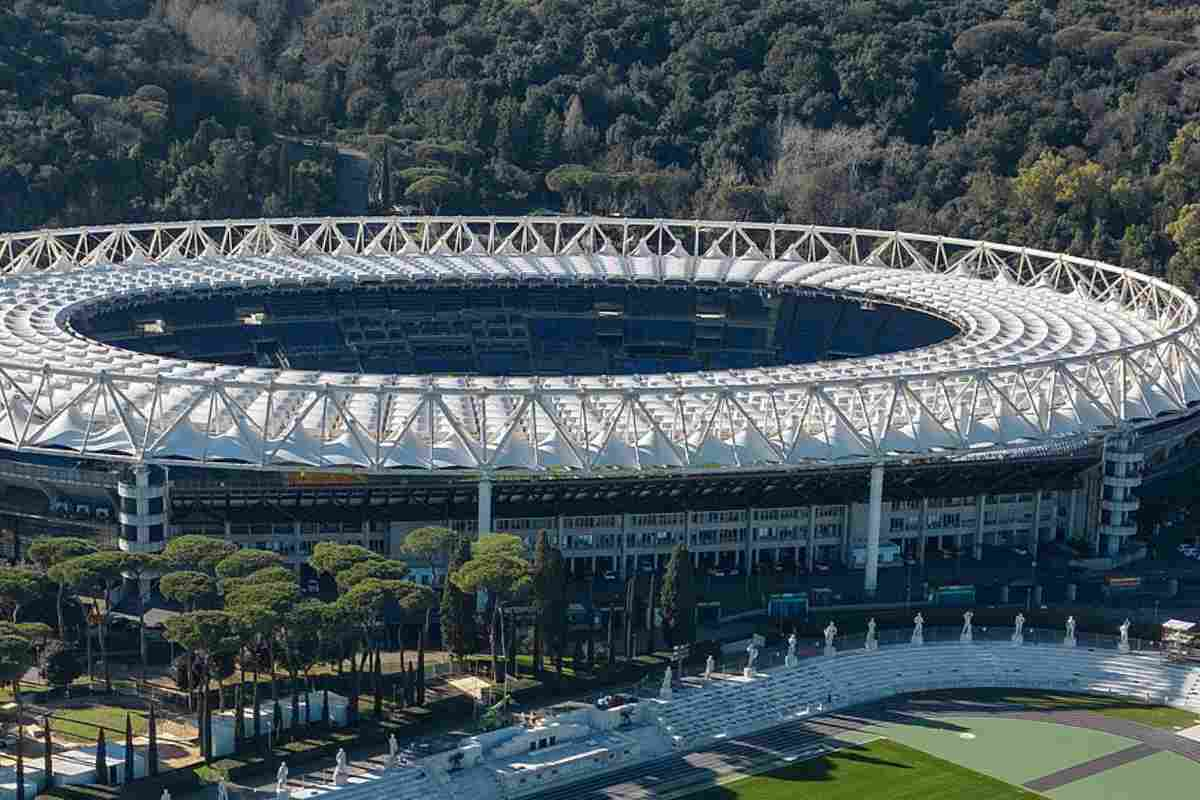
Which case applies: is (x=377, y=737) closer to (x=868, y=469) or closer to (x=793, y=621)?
(x=793, y=621)

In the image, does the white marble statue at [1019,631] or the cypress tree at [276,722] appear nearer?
the cypress tree at [276,722]

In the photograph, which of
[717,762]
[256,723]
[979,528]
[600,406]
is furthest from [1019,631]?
[256,723]

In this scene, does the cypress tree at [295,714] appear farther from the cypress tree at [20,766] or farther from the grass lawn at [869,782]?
the grass lawn at [869,782]

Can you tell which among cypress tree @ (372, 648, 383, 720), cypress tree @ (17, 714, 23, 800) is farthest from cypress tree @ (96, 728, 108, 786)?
cypress tree @ (372, 648, 383, 720)

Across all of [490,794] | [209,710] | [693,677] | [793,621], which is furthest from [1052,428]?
[209,710]

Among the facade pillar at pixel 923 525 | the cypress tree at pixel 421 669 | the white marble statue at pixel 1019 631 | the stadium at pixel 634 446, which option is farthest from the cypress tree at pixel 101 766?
the facade pillar at pixel 923 525

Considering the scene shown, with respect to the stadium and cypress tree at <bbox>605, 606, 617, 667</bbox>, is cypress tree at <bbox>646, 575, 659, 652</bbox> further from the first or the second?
the stadium
